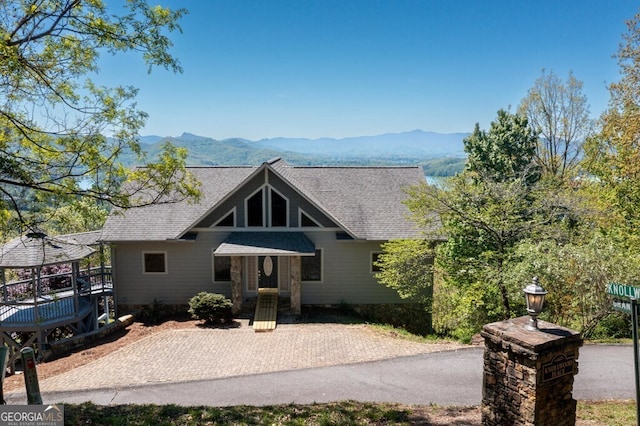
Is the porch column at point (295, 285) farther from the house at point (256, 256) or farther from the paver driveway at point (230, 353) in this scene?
the paver driveway at point (230, 353)

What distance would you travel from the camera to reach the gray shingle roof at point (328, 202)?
19.0 metres

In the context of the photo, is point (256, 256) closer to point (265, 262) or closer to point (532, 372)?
point (265, 262)

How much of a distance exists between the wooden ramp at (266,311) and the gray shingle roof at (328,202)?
447 centimetres

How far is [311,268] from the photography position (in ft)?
63.8

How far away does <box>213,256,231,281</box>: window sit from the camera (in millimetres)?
19312

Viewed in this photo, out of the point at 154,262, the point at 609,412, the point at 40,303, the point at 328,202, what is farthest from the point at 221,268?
the point at 609,412

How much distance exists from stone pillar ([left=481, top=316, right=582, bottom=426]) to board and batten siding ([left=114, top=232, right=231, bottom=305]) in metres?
14.3

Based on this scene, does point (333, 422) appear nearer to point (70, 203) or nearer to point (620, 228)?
point (70, 203)

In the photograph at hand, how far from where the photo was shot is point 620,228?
16.3m

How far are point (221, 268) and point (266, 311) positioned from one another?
10.1 feet

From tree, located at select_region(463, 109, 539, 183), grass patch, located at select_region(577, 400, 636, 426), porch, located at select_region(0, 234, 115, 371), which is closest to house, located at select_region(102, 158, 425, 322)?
porch, located at select_region(0, 234, 115, 371)

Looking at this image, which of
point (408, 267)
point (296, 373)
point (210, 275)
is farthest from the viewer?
point (210, 275)

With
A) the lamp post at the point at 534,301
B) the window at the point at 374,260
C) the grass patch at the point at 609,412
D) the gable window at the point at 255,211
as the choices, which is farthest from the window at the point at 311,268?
the lamp post at the point at 534,301

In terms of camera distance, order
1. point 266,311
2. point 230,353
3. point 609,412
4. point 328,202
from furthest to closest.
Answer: point 328,202
point 266,311
point 230,353
point 609,412
